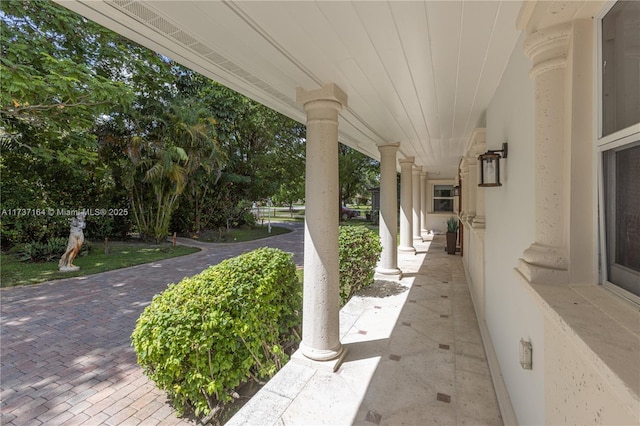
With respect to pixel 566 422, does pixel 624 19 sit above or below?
above

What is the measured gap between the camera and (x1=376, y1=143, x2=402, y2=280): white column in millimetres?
6180

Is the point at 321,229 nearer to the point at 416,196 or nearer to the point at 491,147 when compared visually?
the point at 491,147

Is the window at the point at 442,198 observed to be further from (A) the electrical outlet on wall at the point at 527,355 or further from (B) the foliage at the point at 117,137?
(A) the electrical outlet on wall at the point at 527,355

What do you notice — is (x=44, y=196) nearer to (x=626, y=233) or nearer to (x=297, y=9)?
(x=297, y=9)

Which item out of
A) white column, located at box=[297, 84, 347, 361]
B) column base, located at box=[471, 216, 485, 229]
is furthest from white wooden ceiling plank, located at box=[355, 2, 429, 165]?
column base, located at box=[471, 216, 485, 229]

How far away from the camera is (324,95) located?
302cm

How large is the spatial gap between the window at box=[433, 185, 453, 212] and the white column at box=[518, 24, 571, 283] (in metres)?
15.2

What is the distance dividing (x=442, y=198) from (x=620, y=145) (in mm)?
15514

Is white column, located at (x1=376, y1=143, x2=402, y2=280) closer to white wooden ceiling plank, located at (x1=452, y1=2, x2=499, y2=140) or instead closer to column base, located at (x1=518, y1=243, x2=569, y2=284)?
white wooden ceiling plank, located at (x1=452, y1=2, x2=499, y2=140)

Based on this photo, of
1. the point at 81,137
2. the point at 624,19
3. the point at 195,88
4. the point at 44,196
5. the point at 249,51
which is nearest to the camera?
the point at 624,19

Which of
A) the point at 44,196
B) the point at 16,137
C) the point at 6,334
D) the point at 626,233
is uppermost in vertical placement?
the point at 16,137

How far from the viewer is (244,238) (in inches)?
597

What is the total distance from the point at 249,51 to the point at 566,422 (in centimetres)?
285

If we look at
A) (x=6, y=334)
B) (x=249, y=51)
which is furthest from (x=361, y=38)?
(x=6, y=334)
